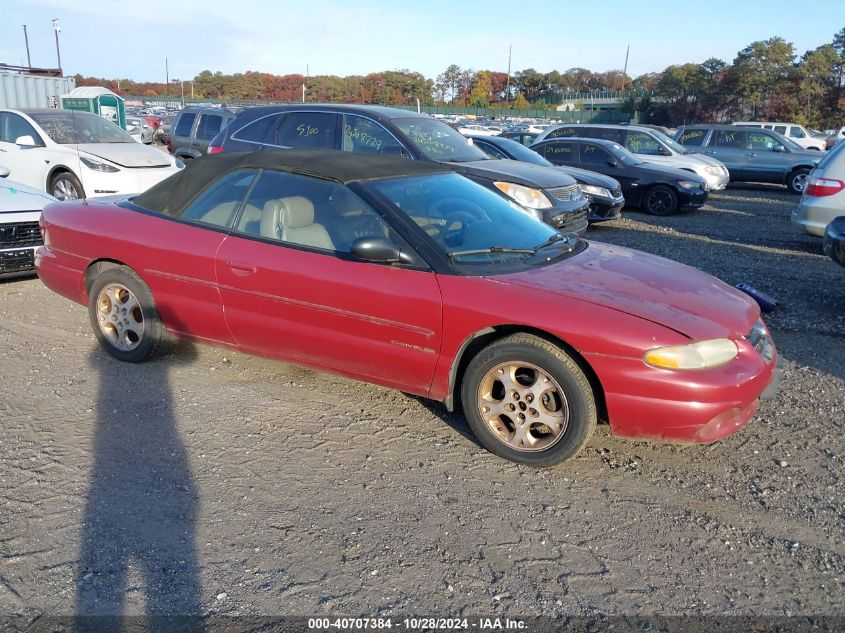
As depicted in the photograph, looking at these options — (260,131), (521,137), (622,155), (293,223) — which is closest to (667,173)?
(622,155)

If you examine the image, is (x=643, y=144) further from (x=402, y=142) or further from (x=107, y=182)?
(x=107, y=182)

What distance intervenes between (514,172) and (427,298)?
5615 millimetres

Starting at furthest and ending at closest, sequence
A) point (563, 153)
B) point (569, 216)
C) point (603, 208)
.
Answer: point (563, 153) < point (603, 208) < point (569, 216)

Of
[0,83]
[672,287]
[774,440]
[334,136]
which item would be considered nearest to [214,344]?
[672,287]

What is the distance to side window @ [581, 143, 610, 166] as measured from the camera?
518 inches

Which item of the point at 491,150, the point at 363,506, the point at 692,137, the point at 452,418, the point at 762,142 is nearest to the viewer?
the point at 363,506

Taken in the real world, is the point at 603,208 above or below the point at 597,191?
below

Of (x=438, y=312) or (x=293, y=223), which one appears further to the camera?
(x=293, y=223)

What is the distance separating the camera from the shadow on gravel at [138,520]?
2.60m

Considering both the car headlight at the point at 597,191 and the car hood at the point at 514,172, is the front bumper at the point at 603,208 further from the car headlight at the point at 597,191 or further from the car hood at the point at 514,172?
the car hood at the point at 514,172

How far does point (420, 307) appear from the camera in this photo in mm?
3746

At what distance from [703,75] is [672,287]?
63408 mm

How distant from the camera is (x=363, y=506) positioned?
3277 mm

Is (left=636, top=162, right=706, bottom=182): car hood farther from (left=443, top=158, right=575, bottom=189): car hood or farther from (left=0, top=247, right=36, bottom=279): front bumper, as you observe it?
(left=0, top=247, right=36, bottom=279): front bumper
